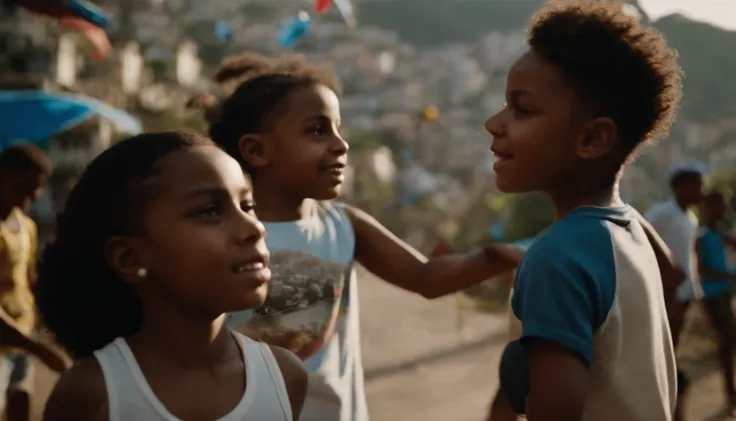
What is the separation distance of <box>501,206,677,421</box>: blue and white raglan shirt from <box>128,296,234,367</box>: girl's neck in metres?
0.52

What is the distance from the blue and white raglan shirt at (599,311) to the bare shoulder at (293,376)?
1.19 ft

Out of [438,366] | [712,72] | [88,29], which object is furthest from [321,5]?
[712,72]

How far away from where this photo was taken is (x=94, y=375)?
4.69 feet

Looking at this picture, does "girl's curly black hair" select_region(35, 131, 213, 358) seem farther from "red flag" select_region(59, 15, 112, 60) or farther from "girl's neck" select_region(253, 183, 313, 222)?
"red flag" select_region(59, 15, 112, 60)

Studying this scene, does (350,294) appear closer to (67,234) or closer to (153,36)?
(67,234)

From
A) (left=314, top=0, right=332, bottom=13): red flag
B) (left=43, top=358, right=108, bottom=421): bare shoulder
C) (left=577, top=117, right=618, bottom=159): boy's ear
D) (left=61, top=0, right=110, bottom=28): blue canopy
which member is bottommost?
(left=43, top=358, right=108, bottom=421): bare shoulder

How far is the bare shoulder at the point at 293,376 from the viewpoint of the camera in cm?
160

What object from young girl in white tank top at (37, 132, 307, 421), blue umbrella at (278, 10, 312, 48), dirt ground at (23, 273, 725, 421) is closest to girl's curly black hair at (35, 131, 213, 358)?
young girl in white tank top at (37, 132, 307, 421)

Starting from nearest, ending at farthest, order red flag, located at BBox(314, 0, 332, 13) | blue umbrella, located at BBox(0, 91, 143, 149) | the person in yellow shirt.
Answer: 1. the person in yellow shirt
2. red flag, located at BBox(314, 0, 332, 13)
3. blue umbrella, located at BBox(0, 91, 143, 149)

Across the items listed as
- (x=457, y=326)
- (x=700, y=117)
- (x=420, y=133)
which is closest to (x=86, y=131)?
(x=700, y=117)

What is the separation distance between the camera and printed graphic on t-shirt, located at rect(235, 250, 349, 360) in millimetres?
2193

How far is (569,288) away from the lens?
147 centimetres

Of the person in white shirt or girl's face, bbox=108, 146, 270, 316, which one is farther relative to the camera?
the person in white shirt

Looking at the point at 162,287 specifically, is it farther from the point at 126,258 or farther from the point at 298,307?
the point at 298,307
